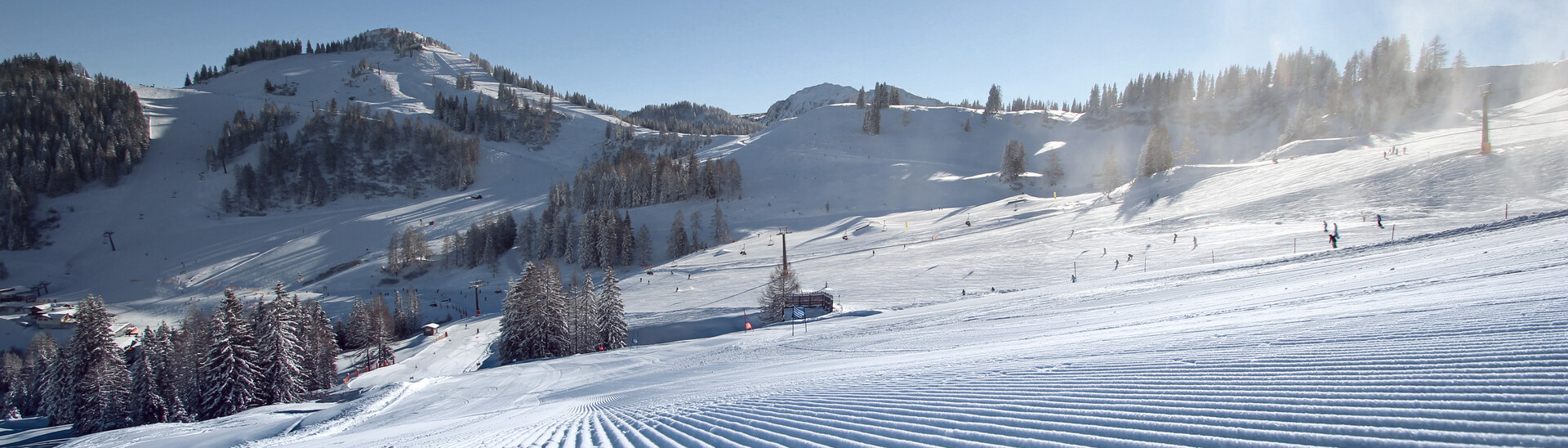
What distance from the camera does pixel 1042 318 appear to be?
13.6 m

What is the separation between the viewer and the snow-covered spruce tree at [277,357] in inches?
1001

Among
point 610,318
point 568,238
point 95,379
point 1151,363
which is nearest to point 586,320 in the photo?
point 610,318

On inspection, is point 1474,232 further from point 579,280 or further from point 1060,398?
point 579,280

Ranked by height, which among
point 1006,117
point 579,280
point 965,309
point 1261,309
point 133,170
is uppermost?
point 1006,117

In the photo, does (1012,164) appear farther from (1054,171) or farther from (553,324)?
(553,324)

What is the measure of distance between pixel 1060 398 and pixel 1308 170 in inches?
2119

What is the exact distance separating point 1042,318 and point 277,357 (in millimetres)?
30553

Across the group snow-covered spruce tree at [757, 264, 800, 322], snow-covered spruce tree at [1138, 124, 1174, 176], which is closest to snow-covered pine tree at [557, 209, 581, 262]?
snow-covered spruce tree at [757, 264, 800, 322]

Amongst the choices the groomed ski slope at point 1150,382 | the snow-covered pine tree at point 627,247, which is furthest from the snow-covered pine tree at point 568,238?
the groomed ski slope at point 1150,382

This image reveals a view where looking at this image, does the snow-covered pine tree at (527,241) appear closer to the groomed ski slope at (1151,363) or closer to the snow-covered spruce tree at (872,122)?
the groomed ski slope at (1151,363)

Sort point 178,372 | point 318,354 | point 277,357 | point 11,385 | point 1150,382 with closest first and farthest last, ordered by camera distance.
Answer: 1. point 1150,382
2. point 277,357
3. point 178,372
4. point 318,354
5. point 11,385

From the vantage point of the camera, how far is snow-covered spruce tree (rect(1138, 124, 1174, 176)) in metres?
73.1

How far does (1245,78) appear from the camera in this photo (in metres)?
121

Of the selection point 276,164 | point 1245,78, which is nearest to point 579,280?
point 276,164
